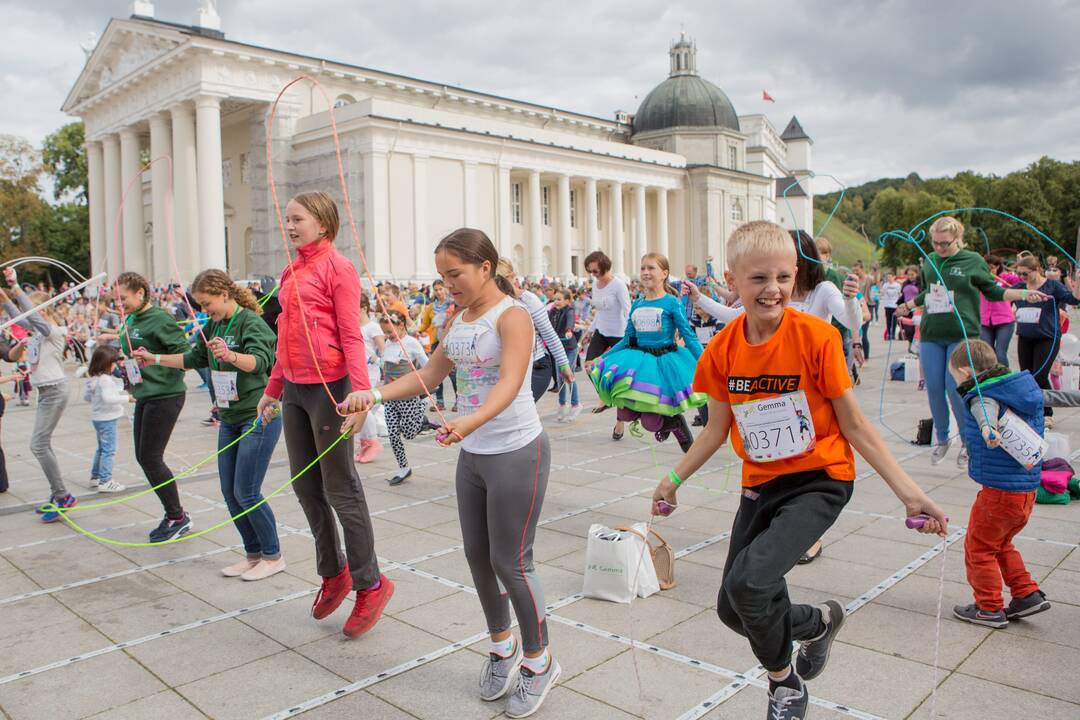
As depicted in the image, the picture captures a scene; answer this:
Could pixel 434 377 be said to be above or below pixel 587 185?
below

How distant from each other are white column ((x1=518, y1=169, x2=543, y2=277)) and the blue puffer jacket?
48877 mm

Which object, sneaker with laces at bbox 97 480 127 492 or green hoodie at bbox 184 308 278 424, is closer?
green hoodie at bbox 184 308 278 424

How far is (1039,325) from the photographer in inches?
419

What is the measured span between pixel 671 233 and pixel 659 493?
6525 cm

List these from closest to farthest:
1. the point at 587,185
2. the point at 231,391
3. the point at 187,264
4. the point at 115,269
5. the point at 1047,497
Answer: the point at 231,391
the point at 1047,497
the point at 187,264
the point at 115,269
the point at 587,185

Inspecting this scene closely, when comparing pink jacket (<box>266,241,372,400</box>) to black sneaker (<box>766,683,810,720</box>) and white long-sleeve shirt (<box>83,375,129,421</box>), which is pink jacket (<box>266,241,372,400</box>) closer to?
black sneaker (<box>766,683,810,720</box>)

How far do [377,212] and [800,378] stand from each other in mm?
42132

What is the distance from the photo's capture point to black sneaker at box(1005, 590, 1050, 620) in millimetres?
4422

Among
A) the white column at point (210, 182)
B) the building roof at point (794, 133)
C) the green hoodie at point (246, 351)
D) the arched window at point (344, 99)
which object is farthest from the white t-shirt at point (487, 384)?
the building roof at point (794, 133)

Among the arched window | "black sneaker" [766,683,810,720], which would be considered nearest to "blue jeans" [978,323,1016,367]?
"black sneaker" [766,683,810,720]

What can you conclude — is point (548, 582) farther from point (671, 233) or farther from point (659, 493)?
point (671, 233)

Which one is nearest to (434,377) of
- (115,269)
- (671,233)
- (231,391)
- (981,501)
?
(231,391)

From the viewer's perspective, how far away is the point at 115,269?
51.2m

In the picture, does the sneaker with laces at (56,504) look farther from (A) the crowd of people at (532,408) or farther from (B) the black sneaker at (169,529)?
(B) the black sneaker at (169,529)
